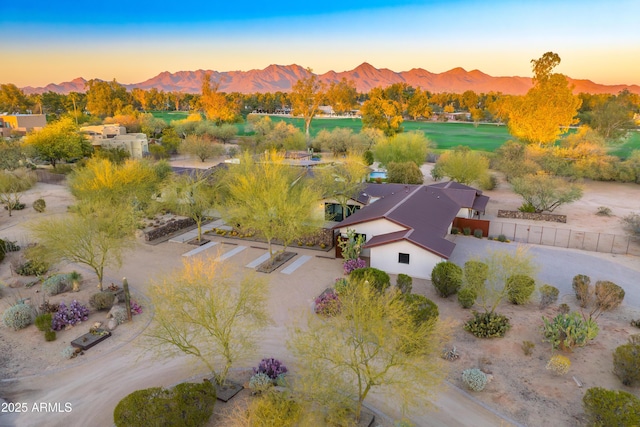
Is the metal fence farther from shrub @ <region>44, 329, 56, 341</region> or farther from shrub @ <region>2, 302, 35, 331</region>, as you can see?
shrub @ <region>2, 302, 35, 331</region>

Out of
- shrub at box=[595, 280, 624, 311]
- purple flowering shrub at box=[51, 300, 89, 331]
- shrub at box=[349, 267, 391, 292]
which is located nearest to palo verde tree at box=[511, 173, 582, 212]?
shrub at box=[595, 280, 624, 311]

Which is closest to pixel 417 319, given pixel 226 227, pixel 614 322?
pixel 614 322

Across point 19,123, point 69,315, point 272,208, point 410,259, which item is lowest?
point 69,315

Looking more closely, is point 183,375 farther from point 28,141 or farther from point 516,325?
point 28,141

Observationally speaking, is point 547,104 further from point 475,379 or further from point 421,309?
point 475,379

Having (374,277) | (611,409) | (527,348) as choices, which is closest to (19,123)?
(374,277)
